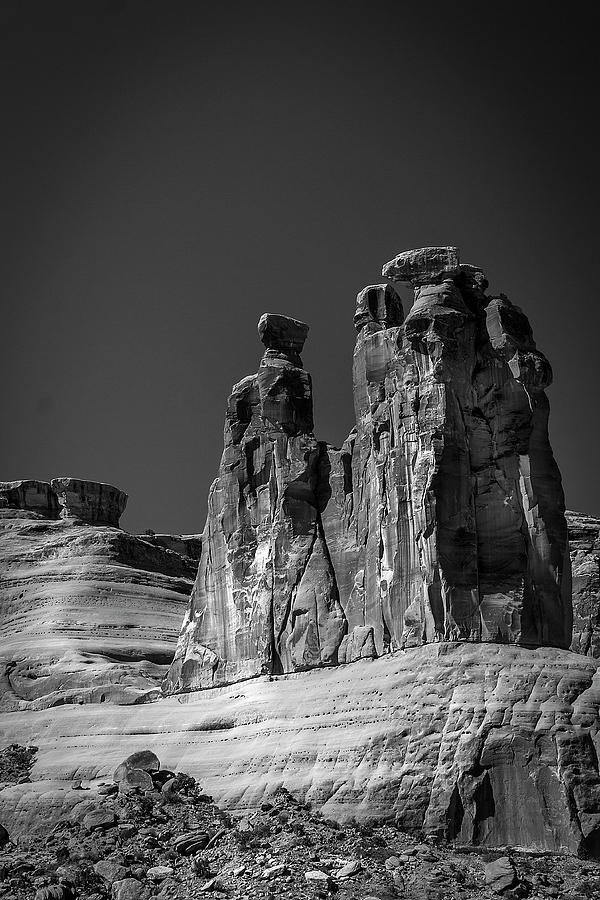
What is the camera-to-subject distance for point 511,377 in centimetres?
4616

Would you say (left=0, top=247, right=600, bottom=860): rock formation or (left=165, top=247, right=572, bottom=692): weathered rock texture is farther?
(left=165, top=247, right=572, bottom=692): weathered rock texture

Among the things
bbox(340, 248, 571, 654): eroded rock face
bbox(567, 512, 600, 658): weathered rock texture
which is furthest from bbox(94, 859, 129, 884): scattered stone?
bbox(567, 512, 600, 658): weathered rock texture

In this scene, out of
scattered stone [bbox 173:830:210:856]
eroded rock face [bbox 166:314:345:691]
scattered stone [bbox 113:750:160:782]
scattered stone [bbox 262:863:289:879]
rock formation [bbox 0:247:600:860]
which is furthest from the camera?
eroded rock face [bbox 166:314:345:691]

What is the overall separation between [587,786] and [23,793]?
2281 centimetres

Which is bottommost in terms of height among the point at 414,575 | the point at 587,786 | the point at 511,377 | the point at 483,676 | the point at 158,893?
the point at 158,893

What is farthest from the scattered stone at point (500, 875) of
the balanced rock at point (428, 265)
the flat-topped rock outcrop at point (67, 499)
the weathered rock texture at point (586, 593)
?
the flat-topped rock outcrop at point (67, 499)

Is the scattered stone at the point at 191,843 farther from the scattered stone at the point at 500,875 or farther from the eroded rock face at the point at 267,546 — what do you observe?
the scattered stone at the point at 500,875

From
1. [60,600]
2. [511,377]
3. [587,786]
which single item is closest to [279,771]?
[587,786]

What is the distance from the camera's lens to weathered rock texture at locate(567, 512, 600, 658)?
67.1 metres

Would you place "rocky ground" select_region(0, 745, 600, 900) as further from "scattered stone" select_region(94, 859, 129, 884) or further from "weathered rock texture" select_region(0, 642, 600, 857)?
"weathered rock texture" select_region(0, 642, 600, 857)

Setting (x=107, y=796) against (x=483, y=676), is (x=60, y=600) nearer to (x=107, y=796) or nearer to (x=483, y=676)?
(x=107, y=796)

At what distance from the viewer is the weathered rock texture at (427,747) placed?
3778 centimetres

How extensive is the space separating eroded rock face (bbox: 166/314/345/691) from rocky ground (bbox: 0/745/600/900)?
6.74 metres

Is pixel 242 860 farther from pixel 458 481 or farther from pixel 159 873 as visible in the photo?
pixel 458 481
